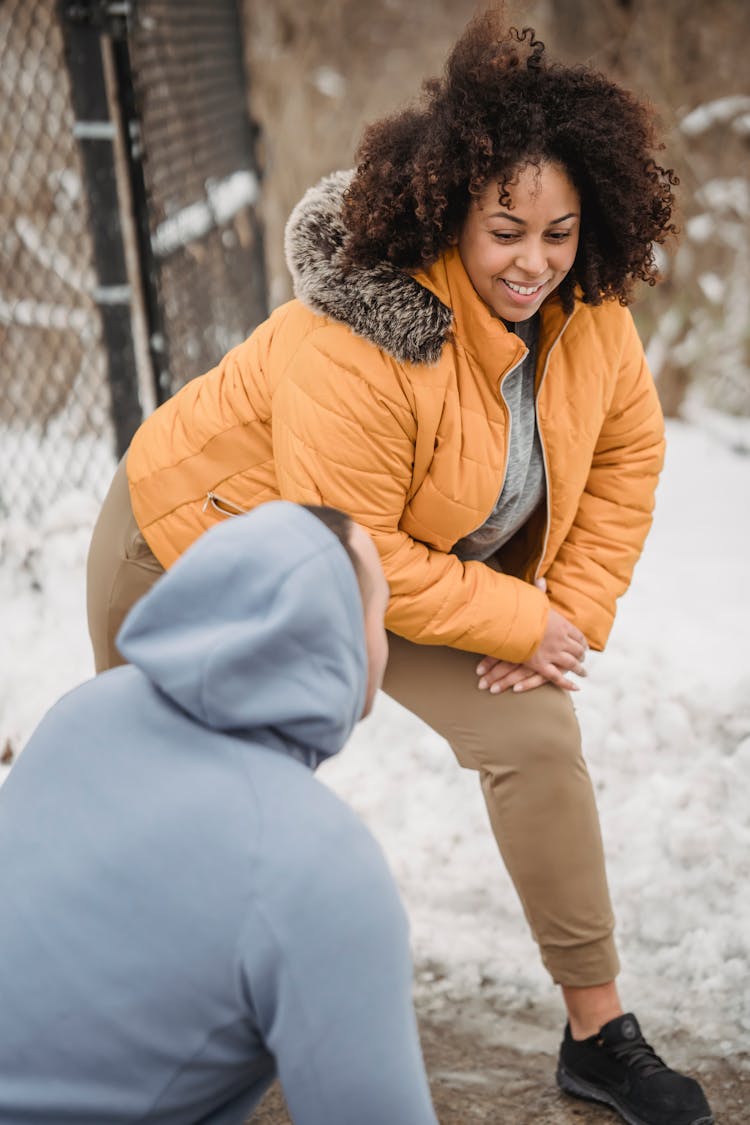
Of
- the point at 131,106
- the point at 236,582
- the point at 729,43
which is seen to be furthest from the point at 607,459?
the point at 729,43

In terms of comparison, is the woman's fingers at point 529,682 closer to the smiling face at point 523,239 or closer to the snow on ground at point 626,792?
the smiling face at point 523,239

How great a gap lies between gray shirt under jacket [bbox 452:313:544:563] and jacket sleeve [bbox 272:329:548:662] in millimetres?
108

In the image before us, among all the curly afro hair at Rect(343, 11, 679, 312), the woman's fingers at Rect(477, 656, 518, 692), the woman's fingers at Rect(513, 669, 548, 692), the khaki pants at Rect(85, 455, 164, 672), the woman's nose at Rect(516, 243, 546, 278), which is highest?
the curly afro hair at Rect(343, 11, 679, 312)

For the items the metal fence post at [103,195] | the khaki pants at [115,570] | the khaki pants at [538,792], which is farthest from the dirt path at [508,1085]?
the metal fence post at [103,195]

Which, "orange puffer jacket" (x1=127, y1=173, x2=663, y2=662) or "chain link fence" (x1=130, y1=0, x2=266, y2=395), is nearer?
"orange puffer jacket" (x1=127, y1=173, x2=663, y2=662)

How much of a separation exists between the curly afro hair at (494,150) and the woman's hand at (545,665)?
2.27 feet

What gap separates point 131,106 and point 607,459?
230 centimetres

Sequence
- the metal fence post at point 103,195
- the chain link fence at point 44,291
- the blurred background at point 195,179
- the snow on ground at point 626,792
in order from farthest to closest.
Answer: the chain link fence at point 44,291, the blurred background at point 195,179, the metal fence post at point 103,195, the snow on ground at point 626,792

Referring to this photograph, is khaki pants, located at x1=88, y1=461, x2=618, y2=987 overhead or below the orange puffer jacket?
below

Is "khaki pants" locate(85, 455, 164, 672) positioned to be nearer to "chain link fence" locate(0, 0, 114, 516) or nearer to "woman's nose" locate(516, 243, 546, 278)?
"woman's nose" locate(516, 243, 546, 278)

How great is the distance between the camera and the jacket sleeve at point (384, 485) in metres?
2.24

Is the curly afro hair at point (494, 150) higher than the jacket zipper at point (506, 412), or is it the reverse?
the curly afro hair at point (494, 150)

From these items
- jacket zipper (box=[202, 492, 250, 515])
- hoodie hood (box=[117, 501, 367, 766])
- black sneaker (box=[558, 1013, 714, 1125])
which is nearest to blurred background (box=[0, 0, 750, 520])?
jacket zipper (box=[202, 492, 250, 515])

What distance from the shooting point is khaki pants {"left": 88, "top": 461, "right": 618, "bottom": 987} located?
234 centimetres
